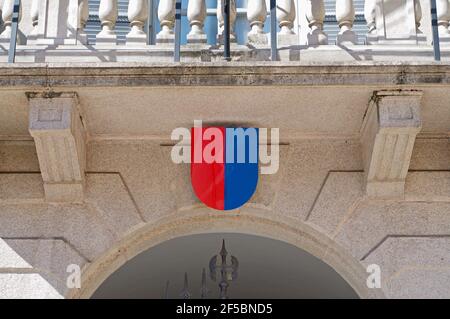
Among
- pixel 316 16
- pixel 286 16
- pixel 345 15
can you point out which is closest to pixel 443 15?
pixel 345 15

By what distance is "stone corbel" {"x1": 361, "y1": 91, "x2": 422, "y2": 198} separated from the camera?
20.8 ft

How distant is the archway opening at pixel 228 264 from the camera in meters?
8.70

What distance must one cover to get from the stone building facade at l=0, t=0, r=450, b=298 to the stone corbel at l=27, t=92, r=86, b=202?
1 cm

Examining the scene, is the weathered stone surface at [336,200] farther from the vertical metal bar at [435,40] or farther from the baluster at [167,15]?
the baluster at [167,15]

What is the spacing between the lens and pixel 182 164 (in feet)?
22.8

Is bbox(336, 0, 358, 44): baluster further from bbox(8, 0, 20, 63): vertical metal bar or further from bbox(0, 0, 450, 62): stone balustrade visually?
bbox(8, 0, 20, 63): vertical metal bar

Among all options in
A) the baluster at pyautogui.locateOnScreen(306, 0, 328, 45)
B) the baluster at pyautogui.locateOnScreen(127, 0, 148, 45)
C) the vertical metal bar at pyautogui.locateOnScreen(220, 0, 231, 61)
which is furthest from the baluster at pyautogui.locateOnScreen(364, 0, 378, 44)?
the baluster at pyautogui.locateOnScreen(127, 0, 148, 45)

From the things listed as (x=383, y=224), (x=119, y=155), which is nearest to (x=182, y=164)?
(x=119, y=155)

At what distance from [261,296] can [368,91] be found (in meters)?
3.85

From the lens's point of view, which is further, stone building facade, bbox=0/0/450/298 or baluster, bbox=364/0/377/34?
baluster, bbox=364/0/377/34

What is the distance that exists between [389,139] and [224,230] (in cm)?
148

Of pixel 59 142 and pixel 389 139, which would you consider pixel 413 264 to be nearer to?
pixel 389 139

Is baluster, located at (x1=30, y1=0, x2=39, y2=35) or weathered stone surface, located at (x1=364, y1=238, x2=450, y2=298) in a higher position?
baluster, located at (x1=30, y1=0, x2=39, y2=35)

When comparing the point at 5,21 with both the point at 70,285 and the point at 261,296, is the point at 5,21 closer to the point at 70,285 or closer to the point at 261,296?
the point at 70,285
